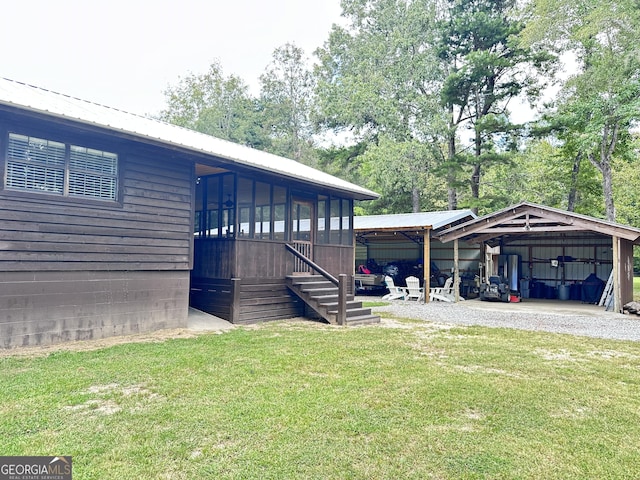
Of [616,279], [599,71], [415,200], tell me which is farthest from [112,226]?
[599,71]

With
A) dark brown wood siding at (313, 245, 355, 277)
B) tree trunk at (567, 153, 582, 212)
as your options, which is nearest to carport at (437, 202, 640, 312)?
dark brown wood siding at (313, 245, 355, 277)

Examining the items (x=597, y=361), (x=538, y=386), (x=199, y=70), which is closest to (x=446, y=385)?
(x=538, y=386)

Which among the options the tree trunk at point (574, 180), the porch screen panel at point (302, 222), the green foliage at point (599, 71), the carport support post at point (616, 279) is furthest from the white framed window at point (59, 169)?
the tree trunk at point (574, 180)

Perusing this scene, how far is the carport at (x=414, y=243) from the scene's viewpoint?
44.6ft

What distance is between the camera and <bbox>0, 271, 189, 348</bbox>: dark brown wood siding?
5.54 meters

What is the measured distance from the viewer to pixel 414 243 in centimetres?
1675

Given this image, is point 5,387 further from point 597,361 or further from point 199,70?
point 199,70

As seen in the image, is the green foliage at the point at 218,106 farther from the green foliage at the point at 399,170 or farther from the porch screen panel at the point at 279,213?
the porch screen panel at the point at 279,213

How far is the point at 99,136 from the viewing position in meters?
6.16

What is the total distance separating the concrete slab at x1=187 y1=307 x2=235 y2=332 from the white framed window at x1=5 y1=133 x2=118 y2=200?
257cm

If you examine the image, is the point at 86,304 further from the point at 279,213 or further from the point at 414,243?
the point at 414,243

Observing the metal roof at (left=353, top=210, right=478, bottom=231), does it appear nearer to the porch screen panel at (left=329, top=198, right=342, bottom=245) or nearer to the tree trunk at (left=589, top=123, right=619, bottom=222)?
the porch screen panel at (left=329, top=198, right=342, bottom=245)

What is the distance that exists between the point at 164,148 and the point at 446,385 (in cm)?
538

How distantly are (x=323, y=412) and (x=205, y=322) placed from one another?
16.3ft
